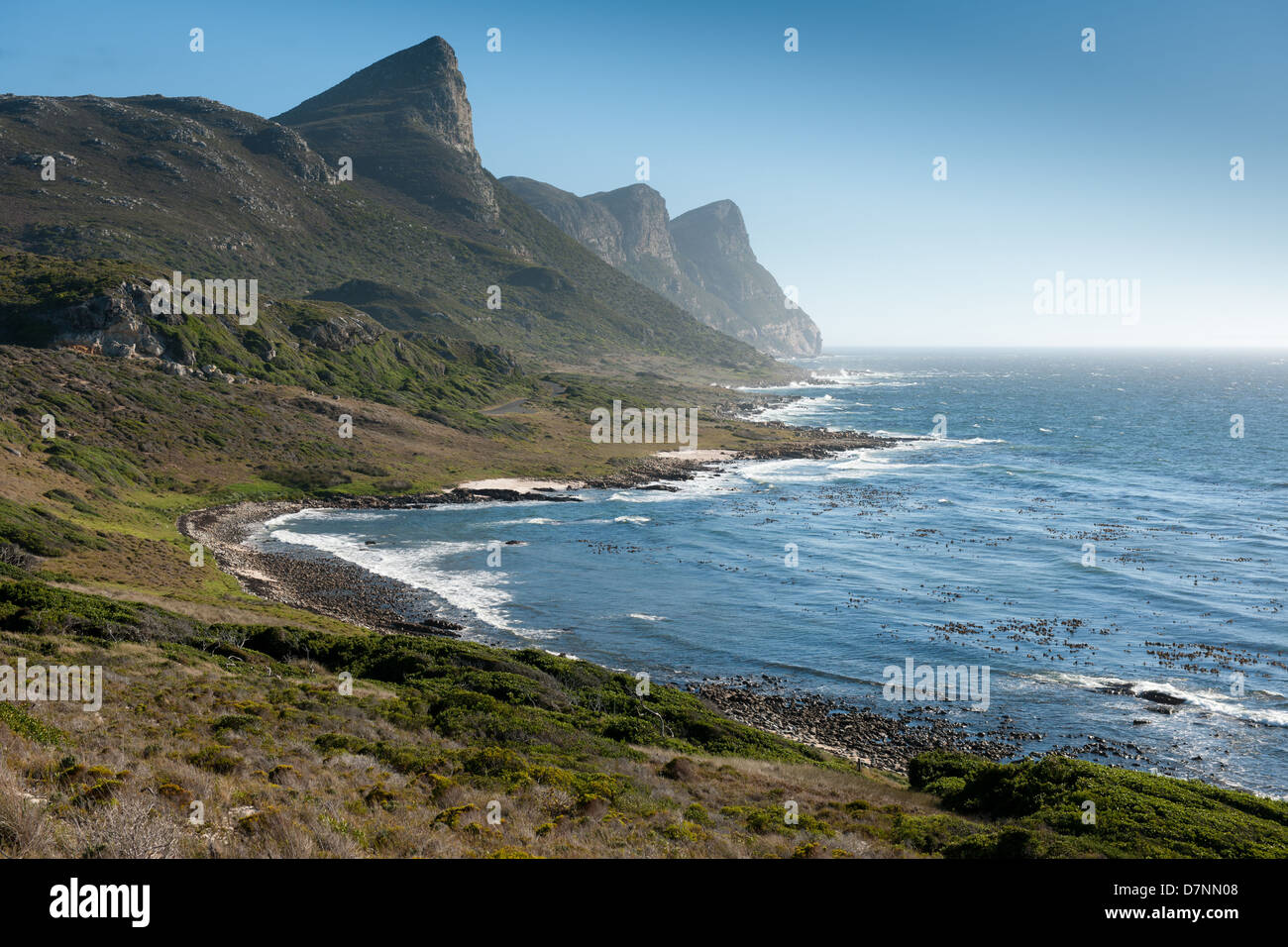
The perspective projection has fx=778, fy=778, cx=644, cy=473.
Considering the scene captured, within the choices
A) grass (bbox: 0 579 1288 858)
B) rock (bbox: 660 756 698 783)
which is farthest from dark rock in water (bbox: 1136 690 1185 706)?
rock (bbox: 660 756 698 783)

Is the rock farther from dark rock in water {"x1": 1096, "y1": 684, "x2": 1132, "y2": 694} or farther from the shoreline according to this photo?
dark rock in water {"x1": 1096, "y1": 684, "x2": 1132, "y2": 694}

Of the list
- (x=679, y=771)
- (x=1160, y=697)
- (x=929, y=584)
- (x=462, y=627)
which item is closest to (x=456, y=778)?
(x=679, y=771)

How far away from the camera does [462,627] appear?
150 feet

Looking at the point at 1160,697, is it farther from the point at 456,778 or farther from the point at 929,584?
the point at 456,778

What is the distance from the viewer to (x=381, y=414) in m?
110

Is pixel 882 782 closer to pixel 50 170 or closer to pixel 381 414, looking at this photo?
pixel 381 414

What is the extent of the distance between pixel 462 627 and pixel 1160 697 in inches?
1437

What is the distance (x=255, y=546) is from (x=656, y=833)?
54244 millimetres

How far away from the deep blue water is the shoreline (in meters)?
1.86

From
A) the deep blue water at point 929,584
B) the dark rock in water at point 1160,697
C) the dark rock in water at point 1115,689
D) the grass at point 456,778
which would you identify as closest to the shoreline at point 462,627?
the deep blue water at point 929,584

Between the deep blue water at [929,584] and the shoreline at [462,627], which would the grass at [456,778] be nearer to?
the shoreline at [462,627]

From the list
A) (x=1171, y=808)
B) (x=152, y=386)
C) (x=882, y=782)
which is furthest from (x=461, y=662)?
(x=152, y=386)

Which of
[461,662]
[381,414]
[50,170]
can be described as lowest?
[461,662]
